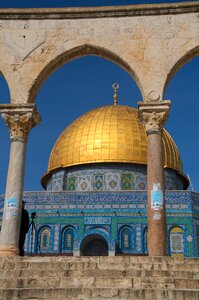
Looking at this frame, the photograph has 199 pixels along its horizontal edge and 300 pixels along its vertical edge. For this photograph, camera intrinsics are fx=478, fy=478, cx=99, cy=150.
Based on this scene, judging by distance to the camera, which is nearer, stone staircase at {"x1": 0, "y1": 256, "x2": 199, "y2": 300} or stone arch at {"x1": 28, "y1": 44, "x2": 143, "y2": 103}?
stone staircase at {"x1": 0, "y1": 256, "x2": 199, "y2": 300}

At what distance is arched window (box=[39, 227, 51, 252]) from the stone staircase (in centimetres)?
1502

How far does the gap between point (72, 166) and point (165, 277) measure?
20646mm

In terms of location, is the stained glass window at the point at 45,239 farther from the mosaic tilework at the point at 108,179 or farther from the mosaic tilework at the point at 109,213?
the mosaic tilework at the point at 108,179

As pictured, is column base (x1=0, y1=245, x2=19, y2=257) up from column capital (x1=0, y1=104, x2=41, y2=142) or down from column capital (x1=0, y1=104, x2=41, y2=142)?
down

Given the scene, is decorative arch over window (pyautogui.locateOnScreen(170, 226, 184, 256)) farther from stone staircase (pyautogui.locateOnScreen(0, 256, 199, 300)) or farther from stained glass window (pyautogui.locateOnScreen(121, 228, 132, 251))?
stone staircase (pyautogui.locateOnScreen(0, 256, 199, 300))

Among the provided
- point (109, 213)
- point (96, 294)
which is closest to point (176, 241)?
point (109, 213)

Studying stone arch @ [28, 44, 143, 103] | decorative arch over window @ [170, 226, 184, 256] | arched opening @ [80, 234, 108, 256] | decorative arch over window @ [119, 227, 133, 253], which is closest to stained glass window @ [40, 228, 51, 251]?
arched opening @ [80, 234, 108, 256]

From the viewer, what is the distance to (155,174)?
10.3 meters

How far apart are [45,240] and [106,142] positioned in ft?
22.6

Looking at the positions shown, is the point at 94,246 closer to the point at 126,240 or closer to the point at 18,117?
the point at 126,240

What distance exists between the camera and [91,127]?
93.0ft

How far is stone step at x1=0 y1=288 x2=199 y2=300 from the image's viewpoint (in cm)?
654

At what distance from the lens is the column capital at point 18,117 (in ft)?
36.6

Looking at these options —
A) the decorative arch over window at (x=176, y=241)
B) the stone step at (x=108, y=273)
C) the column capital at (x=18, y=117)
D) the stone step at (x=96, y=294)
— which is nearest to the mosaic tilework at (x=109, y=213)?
the decorative arch over window at (x=176, y=241)
